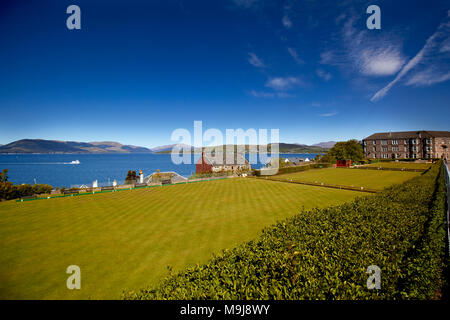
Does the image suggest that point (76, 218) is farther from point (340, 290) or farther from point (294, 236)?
point (340, 290)

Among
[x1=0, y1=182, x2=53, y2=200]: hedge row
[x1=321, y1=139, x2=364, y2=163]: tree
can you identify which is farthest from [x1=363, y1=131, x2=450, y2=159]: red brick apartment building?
[x1=0, y1=182, x2=53, y2=200]: hedge row

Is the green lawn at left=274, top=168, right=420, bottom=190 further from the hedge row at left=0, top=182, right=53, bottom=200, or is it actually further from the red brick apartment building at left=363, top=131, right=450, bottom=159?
the red brick apartment building at left=363, top=131, right=450, bottom=159

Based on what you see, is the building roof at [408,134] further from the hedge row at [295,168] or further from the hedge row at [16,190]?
the hedge row at [16,190]

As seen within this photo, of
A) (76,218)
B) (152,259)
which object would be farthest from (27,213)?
(152,259)

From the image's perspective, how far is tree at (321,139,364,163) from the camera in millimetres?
74625

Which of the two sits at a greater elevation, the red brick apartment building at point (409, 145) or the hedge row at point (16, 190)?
the red brick apartment building at point (409, 145)

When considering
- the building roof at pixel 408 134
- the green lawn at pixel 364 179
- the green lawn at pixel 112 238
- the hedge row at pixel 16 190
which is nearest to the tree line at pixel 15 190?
the hedge row at pixel 16 190

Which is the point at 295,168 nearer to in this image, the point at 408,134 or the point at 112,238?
the point at 112,238

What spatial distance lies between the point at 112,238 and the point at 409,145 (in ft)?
398

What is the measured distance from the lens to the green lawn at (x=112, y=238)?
8.09 m

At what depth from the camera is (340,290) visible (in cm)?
413

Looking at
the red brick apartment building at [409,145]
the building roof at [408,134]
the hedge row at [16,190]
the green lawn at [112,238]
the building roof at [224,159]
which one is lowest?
the green lawn at [112,238]

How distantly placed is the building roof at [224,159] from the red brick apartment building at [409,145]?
3004 inches
